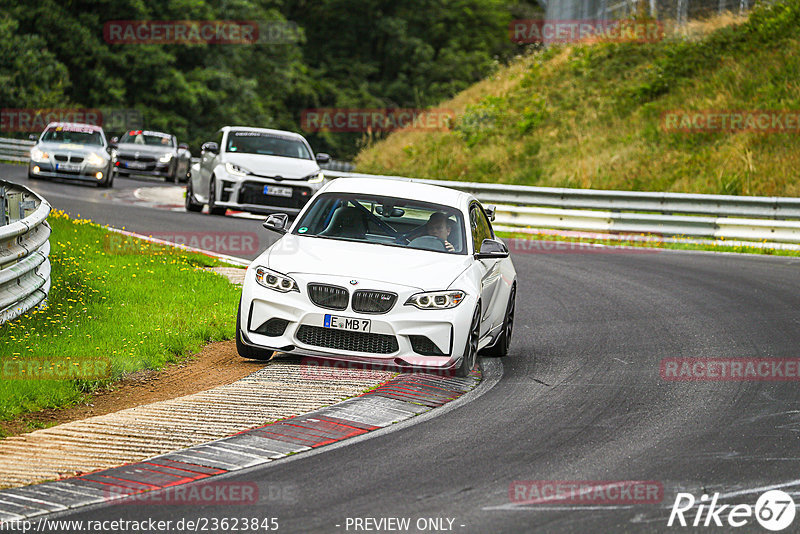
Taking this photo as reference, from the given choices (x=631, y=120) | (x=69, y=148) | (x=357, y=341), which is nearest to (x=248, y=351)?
(x=357, y=341)

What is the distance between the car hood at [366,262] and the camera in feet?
29.6

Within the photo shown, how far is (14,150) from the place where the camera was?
130 ft

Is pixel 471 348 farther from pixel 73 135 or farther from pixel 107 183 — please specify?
pixel 73 135

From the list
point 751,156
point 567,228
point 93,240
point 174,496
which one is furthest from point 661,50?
point 174,496

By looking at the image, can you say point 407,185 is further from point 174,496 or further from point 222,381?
point 174,496

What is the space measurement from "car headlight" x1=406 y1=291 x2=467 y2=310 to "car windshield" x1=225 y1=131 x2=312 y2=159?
45.3 feet

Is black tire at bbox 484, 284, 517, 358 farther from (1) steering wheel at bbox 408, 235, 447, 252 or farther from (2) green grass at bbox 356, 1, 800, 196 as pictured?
(2) green grass at bbox 356, 1, 800, 196

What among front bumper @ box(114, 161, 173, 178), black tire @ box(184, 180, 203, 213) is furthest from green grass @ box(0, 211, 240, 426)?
front bumper @ box(114, 161, 173, 178)

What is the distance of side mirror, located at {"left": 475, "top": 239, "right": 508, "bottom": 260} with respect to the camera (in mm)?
9914

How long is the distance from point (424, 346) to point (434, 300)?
0.37 metres

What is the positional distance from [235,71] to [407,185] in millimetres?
48800

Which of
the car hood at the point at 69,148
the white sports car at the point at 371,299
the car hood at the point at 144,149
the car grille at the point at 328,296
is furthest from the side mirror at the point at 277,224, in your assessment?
the car hood at the point at 144,149

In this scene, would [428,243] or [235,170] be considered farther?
[235,170]

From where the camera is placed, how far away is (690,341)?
37.2ft
